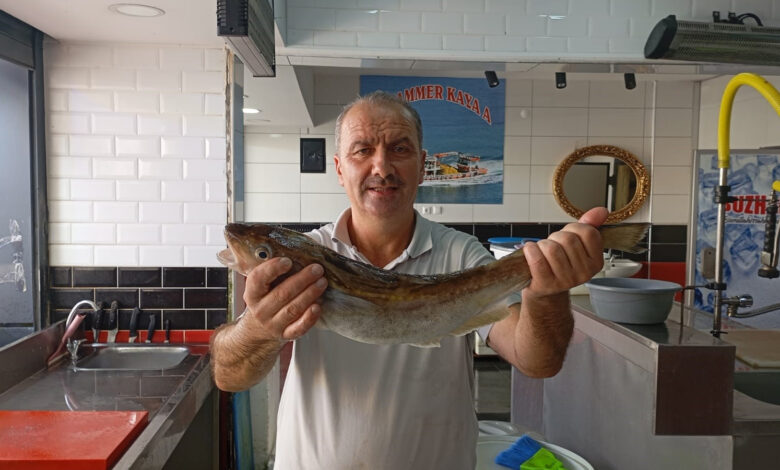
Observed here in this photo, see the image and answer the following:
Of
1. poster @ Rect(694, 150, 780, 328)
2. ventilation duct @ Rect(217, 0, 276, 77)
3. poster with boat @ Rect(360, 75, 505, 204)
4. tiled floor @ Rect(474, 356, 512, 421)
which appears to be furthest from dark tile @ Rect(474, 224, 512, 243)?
ventilation duct @ Rect(217, 0, 276, 77)

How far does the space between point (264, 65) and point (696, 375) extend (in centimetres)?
178

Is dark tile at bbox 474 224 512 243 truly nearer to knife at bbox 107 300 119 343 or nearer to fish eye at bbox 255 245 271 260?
knife at bbox 107 300 119 343

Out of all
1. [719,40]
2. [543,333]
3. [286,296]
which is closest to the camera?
[286,296]

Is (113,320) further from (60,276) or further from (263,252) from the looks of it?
(263,252)

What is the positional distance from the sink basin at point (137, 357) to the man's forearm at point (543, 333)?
7.25 feet

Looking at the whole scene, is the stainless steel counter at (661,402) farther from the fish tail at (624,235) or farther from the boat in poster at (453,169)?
the boat in poster at (453,169)

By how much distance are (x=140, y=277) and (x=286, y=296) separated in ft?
8.28

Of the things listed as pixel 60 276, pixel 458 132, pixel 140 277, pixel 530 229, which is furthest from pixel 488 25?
pixel 530 229

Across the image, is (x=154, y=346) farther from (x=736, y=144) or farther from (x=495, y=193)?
(x=736, y=144)

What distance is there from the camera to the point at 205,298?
337cm

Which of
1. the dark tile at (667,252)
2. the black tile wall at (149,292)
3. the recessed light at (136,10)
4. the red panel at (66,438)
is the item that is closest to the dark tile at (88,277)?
the black tile wall at (149,292)

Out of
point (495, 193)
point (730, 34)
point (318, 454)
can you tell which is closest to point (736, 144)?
point (495, 193)

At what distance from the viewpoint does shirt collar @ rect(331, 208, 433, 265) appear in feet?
5.43

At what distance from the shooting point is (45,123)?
3.18 m
